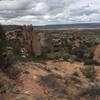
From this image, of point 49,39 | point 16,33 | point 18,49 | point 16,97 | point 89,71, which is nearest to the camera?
point 16,97

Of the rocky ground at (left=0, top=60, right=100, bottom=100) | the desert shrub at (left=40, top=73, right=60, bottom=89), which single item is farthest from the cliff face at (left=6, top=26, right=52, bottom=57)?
the desert shrub at (left=40, top=73, right=60, bottom=89)

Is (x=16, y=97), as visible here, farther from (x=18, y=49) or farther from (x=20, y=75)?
(x=18, y=49)

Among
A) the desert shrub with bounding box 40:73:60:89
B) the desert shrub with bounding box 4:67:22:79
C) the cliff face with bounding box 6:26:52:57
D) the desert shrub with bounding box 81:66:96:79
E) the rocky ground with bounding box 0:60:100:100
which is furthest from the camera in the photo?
the cliff face with bounding box 6:26:52:57

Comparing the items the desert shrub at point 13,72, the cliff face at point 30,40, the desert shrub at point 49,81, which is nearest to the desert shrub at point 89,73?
the desert shrub at point 49,81

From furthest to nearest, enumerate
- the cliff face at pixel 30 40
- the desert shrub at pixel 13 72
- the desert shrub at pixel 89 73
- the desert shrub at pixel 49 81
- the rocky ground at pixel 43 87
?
the cliff face at pixel 30 40 < the desert shrub at pixel 89 73 < the desert shrub at pixel 13 72 < the desert shrub at pixel 49 81 < the rocky ground at pixel 43 87

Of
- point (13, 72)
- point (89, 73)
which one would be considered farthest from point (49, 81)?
point (89, 73)

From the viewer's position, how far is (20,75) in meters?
16.4

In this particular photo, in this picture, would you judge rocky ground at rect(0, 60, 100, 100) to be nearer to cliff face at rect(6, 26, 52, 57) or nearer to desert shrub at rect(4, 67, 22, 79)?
desert shrub at rect(4, 67, 22, 79)

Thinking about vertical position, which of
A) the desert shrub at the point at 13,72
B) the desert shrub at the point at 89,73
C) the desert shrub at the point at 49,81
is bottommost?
the desert shrub at the point at 89,73

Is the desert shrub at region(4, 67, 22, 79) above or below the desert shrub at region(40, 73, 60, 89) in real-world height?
above

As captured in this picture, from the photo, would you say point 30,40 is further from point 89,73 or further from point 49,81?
point 49,81

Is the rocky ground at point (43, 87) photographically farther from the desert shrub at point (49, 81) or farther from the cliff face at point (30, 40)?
the cliff face at point (30, 40)

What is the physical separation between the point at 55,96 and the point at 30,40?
1354 cm

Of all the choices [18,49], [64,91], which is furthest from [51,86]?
[18,49]
